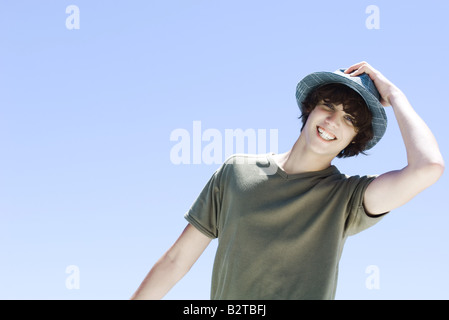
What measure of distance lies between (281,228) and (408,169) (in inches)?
23.6

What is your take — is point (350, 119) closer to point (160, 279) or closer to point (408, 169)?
point (408, 169)

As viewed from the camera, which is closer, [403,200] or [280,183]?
[403,200]

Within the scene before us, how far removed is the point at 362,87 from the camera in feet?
8.90

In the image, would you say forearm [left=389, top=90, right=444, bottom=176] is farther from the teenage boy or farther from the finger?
the finger

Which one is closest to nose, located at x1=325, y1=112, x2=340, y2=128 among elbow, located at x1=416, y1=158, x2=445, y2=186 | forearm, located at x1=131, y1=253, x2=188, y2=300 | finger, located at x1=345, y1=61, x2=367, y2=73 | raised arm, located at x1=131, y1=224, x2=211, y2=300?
finger, located at x1=345, y1=61, x2=367, y2=73

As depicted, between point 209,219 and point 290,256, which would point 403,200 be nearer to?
point 290,256

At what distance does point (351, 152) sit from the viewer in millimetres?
2979

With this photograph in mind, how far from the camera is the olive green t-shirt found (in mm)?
2559

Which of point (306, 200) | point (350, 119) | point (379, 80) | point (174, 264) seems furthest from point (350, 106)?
point (174, 264)

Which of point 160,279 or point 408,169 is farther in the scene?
point 160,279

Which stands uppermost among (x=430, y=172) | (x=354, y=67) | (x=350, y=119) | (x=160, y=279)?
(x=354, y=67)
